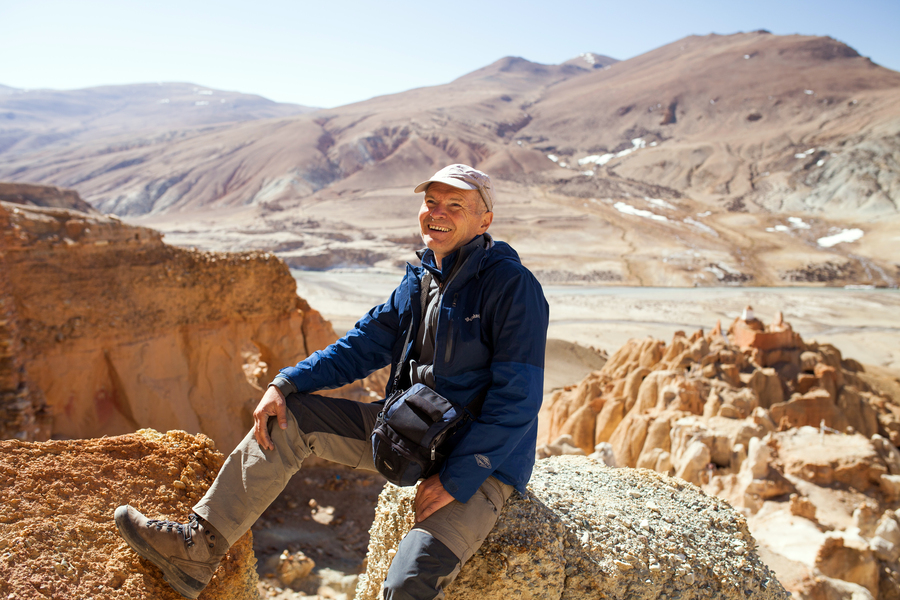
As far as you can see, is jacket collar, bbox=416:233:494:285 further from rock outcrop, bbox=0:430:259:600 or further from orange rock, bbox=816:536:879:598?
orange rock, bbox=816:536:879:598

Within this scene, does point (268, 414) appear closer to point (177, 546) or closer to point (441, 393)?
point (177, 546)

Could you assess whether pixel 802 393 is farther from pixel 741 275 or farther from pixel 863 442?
pixel 741 275

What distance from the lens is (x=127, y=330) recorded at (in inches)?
270

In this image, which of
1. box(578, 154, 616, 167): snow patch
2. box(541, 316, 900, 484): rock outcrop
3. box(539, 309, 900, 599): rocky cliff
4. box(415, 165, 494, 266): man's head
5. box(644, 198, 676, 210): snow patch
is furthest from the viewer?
box(578, 154, 616, 167): snow patch

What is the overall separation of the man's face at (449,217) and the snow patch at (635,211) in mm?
48032

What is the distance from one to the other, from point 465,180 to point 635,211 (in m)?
50.3

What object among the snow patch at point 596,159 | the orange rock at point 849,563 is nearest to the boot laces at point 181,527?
the orange rock at point 849,563

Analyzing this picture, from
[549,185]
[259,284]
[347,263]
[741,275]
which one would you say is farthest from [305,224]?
[259,284]

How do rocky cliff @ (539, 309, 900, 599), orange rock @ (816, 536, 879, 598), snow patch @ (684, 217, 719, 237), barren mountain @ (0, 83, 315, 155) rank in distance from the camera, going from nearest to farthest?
orange rock @ (816, 536, 879, 598) < rocky cliff @ (539, 309, 900, 599) < snow patch @ (684, 217, 719, 237) < barren mountain @ (0, 83, 315, 155)

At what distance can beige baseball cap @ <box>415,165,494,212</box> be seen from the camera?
243 centimetres

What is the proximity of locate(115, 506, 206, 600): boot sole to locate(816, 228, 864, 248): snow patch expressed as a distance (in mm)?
47895

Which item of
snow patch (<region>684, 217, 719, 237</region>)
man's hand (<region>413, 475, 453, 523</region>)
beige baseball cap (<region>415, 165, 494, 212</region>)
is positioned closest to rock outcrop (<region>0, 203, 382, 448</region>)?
man's hand (<region>413, 475, 453, 523</region>)

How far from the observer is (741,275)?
3478 cm

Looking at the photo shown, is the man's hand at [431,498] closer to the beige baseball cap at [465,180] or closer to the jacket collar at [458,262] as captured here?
the jacket collar at [458,262]
